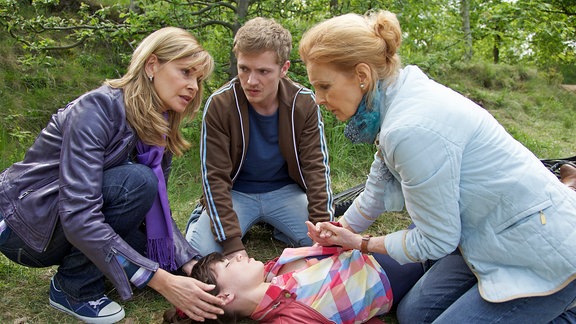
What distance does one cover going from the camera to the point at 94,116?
7.98 feet

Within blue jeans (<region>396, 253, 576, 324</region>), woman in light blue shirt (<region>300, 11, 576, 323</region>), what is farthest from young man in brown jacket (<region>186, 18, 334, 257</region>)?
woman in light blue shirt (<region>300, 11, 576, 323</region>)

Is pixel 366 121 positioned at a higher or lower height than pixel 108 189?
higher

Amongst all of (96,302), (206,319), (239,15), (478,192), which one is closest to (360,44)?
(478,192)

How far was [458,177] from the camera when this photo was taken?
6.48 feet

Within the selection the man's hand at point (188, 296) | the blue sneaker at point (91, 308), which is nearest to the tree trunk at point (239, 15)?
the blue sneaker at point (91, 308)

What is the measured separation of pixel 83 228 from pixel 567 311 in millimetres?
2119

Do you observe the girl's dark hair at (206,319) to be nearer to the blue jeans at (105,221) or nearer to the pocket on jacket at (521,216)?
the blue jeans at (105,221)

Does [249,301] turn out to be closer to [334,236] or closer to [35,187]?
[334,236]

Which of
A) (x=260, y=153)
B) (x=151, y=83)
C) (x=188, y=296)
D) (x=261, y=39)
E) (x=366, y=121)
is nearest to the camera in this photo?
(x=366, y=121)

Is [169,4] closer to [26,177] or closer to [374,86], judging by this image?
[26,177]

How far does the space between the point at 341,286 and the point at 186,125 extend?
9.72ft

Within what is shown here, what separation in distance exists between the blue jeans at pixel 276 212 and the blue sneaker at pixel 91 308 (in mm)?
759

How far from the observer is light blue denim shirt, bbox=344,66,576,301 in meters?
1.94

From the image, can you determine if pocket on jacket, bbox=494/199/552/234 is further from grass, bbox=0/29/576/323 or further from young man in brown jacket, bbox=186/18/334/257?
young man in brown jacket, bbox=186/18/334/257
